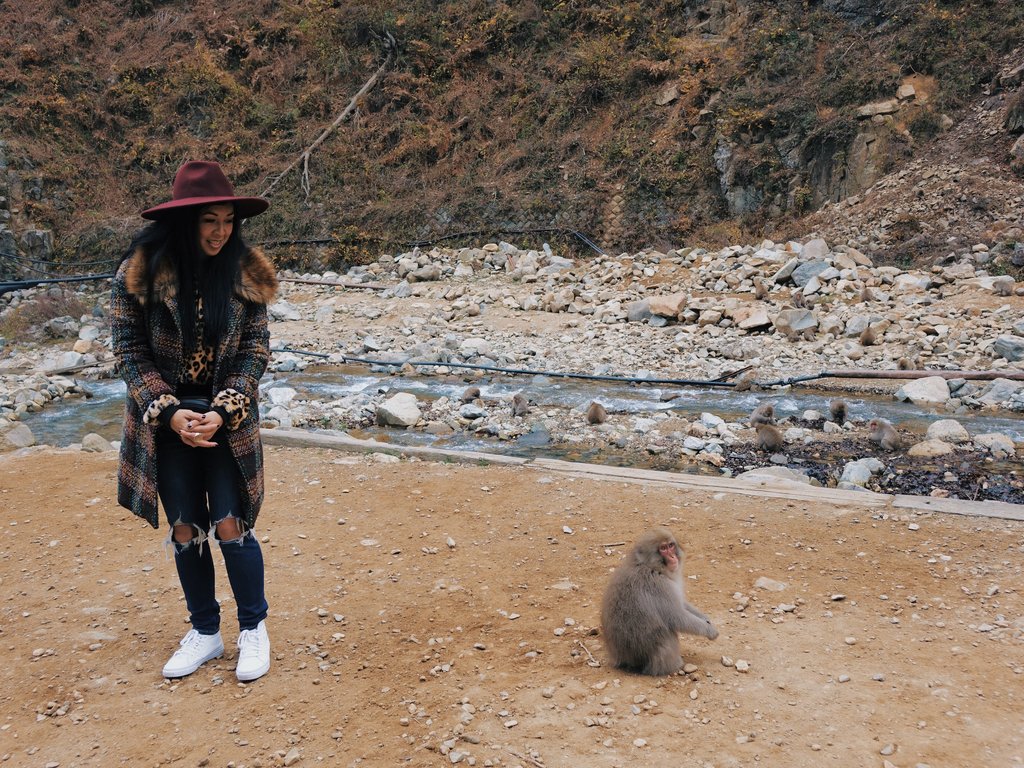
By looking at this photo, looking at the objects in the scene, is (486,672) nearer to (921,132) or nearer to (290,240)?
(921,132)

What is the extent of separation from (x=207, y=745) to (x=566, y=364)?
891cm

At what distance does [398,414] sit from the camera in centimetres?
854

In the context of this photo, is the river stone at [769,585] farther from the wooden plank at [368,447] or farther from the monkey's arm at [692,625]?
the wooden plank at [368,447]

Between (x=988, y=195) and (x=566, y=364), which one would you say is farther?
(x=988, y=195)

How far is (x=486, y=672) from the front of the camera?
121 inches

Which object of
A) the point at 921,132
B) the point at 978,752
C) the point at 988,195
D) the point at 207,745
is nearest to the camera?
the point at 978,752

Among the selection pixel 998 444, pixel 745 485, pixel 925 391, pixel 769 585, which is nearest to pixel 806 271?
pixel 925 391

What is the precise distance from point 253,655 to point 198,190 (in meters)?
1.73

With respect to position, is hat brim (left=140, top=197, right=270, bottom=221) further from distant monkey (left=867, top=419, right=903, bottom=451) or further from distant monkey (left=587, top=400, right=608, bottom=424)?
distant monkey (left=867, top=419, right=903, bottom=451)

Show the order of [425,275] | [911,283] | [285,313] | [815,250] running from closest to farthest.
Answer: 1. [911,283]
2. [815,250]
3. [285,313]
4. [425,275]

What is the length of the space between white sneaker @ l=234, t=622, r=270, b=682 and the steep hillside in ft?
48.3

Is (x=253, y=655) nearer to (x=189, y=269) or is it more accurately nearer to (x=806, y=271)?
(x=189, y=269)

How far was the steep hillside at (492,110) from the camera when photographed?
689 inches

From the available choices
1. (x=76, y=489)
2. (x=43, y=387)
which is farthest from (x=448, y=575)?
(x=43, y=387)
